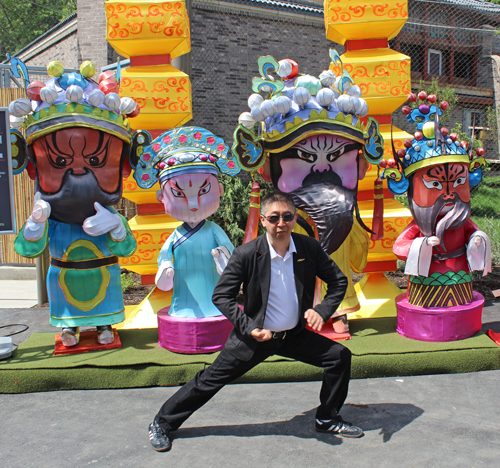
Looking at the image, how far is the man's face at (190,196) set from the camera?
3648mm

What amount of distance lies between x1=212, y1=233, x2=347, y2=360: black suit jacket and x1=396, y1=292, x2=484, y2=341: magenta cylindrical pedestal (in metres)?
1.42

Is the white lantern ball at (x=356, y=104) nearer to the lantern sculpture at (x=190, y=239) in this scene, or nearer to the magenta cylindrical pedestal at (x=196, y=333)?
the lantern sculpture at (x=190, y=239)

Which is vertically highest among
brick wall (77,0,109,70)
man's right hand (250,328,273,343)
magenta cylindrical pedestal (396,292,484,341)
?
brick wall (77,0,109,70)

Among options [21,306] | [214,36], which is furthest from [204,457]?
[214,36]

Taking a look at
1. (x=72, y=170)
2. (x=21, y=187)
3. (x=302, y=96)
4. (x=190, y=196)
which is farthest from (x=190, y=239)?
(x=21, y=187)

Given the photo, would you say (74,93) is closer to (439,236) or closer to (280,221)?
(280,221)

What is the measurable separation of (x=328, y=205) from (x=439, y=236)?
0.88 m

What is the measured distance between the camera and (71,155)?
11.7ft

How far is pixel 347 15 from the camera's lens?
15.2 feet

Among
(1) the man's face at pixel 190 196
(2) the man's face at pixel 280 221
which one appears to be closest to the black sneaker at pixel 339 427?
(2) the man's face at pixel 280 221

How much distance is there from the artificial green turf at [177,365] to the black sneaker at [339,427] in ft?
2.46

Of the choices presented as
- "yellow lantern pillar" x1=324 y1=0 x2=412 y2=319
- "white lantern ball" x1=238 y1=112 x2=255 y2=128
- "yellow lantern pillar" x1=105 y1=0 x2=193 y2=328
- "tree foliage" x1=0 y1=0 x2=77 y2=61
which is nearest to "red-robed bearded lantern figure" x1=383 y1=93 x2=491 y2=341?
"yellow lantern pillar" x1=324 y1=0 x2=412 y2=319

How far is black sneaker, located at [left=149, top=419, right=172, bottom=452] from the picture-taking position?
8.58 ft

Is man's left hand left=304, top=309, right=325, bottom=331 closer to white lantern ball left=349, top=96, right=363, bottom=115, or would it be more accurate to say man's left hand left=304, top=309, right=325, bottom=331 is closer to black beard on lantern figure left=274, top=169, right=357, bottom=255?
black beard on lantern figure left=274, top=169, right=357, bottom=255
